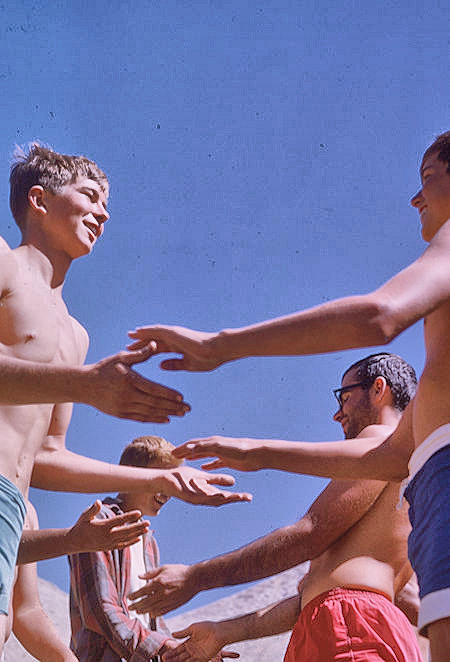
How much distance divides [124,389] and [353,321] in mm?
600

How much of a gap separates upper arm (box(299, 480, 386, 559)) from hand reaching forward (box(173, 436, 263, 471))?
54 cm

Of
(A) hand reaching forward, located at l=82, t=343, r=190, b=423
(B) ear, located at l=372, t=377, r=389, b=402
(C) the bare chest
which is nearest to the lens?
(A) hand reaching forward, located at l=82, t=343, r=190, b=423

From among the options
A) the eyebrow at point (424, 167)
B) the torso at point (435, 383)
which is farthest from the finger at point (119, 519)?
the eyebrow at point (424, 167)

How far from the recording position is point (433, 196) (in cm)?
195

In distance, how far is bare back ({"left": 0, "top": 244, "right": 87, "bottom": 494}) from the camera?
217 centimetres

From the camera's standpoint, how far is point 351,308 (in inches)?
60.7

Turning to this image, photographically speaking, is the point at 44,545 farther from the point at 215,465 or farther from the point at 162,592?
the point at 215,465

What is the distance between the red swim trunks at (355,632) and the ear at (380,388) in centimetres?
81

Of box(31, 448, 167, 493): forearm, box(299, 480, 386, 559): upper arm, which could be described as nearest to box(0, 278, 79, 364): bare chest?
box(31, 448, 167, 493): forearm

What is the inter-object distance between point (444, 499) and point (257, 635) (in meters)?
1.75

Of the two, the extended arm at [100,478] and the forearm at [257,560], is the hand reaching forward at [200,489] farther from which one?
the forearm at [257,560]

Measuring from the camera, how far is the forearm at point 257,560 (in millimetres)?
2748

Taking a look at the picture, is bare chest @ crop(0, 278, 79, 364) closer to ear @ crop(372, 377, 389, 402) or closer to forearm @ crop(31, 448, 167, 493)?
forearm @ crop(31, 448, 167, 493)

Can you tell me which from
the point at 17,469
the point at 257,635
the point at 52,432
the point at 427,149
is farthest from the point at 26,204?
the point at 257,635
